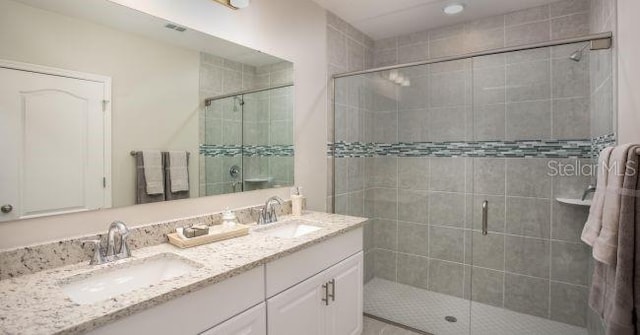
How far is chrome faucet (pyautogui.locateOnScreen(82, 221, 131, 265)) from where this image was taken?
1.24 meters

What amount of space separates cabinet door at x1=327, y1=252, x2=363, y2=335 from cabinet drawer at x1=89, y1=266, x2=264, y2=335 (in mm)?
574

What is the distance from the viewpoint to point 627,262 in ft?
3.77

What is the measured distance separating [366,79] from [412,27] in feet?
2.33

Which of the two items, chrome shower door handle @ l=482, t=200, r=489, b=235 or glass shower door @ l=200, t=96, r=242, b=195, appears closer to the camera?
glass shower door @ l=200, t=96, r=242, b=195

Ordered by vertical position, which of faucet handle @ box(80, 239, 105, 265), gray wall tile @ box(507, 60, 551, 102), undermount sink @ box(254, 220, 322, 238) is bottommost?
undermount sink @ box(254, 220, 322, 238)

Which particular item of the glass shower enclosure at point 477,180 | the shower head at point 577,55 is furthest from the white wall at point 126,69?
the shower head at point 577,55

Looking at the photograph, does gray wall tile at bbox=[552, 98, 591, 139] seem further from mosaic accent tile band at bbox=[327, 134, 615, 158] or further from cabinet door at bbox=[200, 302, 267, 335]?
cabinet door at bbox=[200, 302, 267, 335]

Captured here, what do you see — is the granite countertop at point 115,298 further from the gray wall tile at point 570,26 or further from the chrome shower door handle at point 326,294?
the gray wall tile at point 570,26

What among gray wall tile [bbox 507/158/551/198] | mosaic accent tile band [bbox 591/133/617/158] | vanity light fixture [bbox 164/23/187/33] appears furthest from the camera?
gray wall tile [bbox 507/158/551/198]

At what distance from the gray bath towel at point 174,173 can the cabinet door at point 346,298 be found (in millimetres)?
888

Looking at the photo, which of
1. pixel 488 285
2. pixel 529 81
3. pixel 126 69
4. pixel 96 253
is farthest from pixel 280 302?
pixel 529 81

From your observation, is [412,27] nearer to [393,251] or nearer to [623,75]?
[623,75]

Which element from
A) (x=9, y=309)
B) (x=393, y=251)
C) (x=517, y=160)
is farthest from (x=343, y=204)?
(x=9, y=309)

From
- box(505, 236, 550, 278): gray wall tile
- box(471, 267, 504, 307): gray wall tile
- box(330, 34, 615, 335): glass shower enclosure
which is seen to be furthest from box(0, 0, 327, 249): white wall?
box(505, 236, 550, 278): gray wall tile
